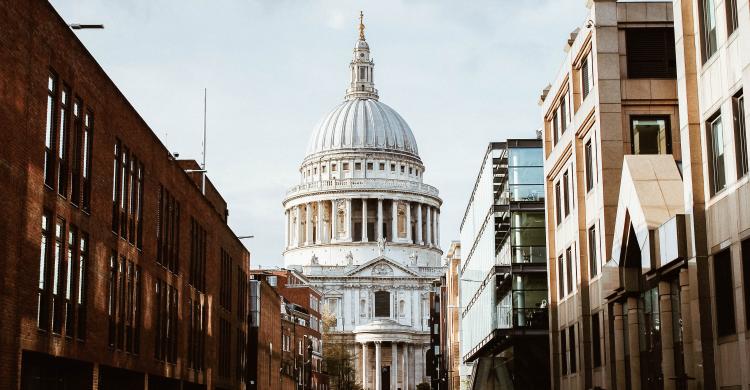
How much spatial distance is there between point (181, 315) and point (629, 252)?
66.2ft

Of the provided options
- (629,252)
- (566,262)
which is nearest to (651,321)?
(629,252)

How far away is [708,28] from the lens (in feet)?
101

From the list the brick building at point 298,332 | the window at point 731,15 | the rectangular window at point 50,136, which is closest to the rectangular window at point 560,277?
the window at point 731,15

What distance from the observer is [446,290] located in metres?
129

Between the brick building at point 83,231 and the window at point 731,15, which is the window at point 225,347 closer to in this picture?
the brick building at point 83,231

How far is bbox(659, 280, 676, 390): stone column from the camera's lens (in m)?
33.5

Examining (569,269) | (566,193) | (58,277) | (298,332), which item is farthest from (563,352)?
(298,332)

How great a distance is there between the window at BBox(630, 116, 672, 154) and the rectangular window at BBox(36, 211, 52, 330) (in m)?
Answer: 20.1

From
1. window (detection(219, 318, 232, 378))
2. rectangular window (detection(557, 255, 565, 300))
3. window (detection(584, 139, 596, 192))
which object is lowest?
window (detection(219, 318, 232, 378))

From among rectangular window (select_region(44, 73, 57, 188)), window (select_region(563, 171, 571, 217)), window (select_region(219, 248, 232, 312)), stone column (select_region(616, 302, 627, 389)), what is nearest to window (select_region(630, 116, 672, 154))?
stone column (select_region(616, 302, 627, 389))

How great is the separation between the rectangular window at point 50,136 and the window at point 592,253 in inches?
814

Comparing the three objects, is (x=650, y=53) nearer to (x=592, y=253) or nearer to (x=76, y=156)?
(x=592, y=253)

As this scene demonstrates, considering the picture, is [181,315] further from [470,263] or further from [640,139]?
[470,263]

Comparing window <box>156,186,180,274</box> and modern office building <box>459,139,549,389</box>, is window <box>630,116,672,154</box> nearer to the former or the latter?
window <box>156,186,180,274</box>
